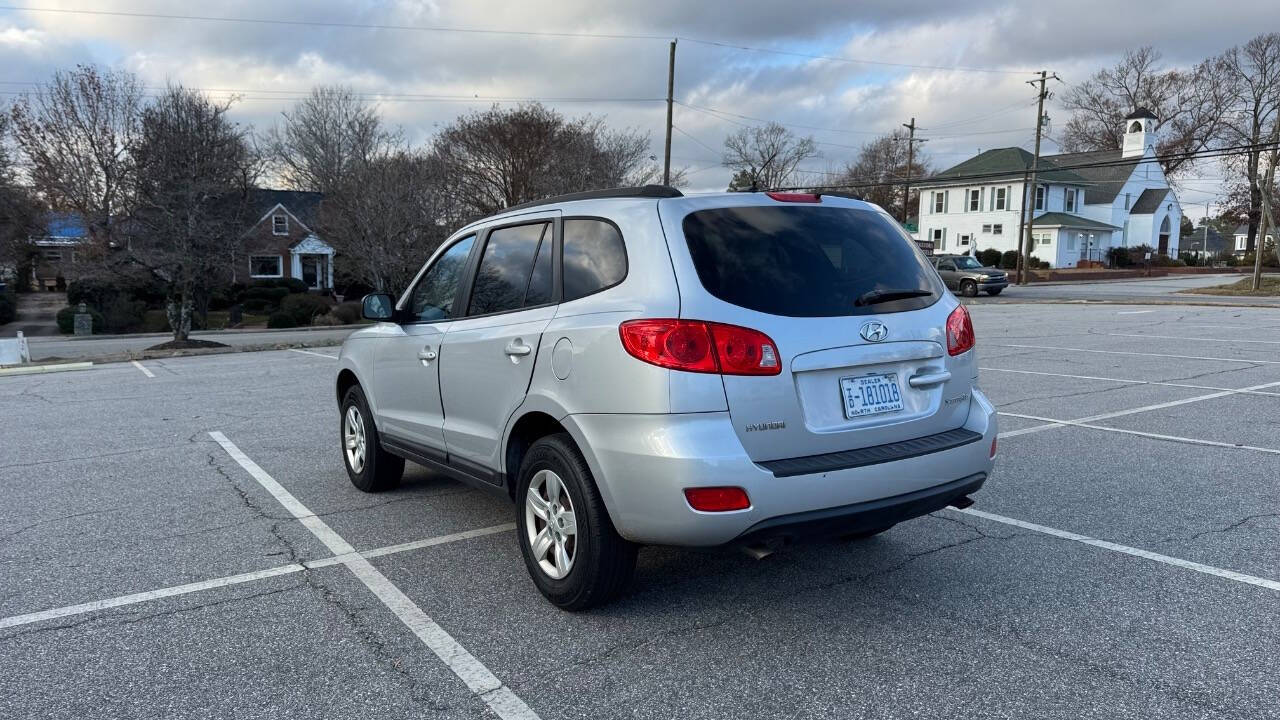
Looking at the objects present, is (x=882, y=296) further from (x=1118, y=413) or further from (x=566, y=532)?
(x=1118, y=413)

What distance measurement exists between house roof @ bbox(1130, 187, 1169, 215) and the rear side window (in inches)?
3006

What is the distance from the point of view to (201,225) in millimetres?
23250

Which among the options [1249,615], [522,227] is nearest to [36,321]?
[522,227]

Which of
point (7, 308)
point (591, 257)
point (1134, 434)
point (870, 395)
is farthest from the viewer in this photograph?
point (7, 308)

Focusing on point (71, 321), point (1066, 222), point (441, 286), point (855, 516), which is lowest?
point (71, 321)

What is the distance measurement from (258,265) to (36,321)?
44.5 feet

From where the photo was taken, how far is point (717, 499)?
3221 mm

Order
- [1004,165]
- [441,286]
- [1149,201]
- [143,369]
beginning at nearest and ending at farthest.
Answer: [441,286]
[143,369]
[1004,165]
[1149,201]

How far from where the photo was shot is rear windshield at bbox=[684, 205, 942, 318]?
343cm

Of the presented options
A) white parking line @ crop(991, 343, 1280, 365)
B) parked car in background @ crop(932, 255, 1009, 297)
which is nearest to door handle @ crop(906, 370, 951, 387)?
white parking line @ crop(991, 343, 1280, 365)

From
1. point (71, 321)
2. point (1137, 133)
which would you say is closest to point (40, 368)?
point (71, 321)

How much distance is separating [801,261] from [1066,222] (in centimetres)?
6206

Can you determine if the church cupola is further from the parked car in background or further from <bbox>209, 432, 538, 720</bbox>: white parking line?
<bbox>209, 432, 538, 720</bbox>: white parking line

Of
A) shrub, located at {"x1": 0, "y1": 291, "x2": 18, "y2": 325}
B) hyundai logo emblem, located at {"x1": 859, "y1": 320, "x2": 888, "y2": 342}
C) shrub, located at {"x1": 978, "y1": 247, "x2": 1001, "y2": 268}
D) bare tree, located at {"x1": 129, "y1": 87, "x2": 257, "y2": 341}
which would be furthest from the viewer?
shrub, located at {"x1": 978, "y1": 247, "x2": 1001, "y2": 268}
